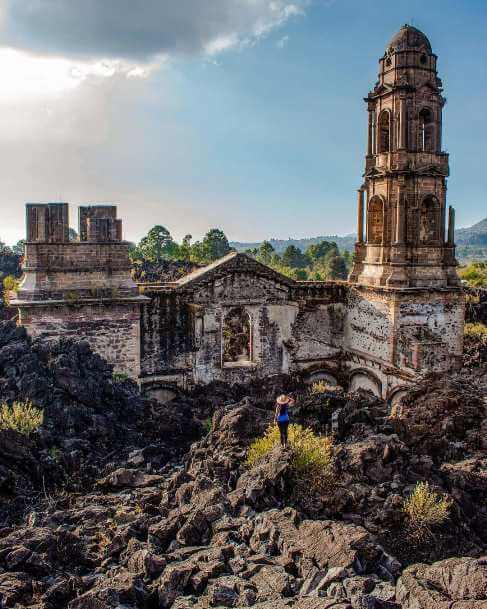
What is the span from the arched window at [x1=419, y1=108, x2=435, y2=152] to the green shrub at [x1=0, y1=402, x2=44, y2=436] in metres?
16.5

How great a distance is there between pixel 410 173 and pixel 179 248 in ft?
120

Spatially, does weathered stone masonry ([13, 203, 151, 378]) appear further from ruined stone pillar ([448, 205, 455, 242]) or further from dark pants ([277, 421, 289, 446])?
ruined stone pillar ([448, 205, 455, 242])

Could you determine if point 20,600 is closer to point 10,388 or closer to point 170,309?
point 10,388

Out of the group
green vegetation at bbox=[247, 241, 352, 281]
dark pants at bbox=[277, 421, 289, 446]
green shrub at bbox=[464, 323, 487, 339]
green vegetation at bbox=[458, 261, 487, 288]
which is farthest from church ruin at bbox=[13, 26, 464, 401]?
green vegetation at bbox=[458, 261, 487, 288]

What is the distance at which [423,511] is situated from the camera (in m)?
10.4

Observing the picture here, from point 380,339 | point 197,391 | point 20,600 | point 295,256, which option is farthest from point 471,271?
point 20,600

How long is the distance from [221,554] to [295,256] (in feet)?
242

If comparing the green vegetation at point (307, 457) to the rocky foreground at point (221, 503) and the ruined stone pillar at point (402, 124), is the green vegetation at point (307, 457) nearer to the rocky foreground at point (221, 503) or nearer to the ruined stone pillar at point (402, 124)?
the rocky foreground at point (221, 503)

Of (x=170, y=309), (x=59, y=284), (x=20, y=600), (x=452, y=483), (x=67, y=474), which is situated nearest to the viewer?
(x=20, y=600)

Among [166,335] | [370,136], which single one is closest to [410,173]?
[370,136]

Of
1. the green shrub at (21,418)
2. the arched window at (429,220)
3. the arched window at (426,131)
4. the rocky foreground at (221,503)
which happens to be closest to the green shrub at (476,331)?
the arched window at (429,220)

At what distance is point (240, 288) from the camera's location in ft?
70.9

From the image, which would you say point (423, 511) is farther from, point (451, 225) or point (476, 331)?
point (476, 331)

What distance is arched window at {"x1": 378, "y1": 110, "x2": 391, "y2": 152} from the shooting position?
23.5 m
